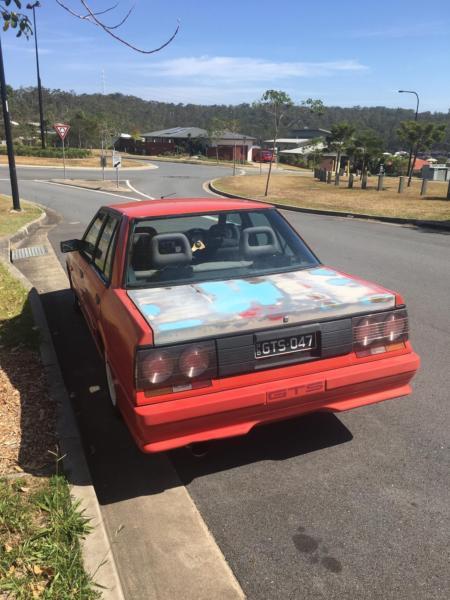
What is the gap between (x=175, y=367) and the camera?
9.23ft

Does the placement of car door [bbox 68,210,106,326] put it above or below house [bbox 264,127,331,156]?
below

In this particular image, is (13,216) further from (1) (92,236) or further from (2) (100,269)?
(2) (100,269)

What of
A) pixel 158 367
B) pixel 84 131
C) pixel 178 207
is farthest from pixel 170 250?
pixel 84 131

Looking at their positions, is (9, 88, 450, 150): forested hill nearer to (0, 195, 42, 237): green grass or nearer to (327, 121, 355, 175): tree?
(327, 121, 355, 175): tree

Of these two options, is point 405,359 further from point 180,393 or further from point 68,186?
point 68,186

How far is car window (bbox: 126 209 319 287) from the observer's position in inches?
146

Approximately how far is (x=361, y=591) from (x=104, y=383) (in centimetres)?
287

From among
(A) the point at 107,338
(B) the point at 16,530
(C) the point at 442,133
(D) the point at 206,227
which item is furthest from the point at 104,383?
(C) the point at 442,133

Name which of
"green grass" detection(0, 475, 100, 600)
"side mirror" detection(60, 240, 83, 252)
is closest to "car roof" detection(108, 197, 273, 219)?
"side mirror" detection(60, 240, 83, 252)

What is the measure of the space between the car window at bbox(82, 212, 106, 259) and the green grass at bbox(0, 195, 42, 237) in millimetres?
7908

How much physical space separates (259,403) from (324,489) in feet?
2.24

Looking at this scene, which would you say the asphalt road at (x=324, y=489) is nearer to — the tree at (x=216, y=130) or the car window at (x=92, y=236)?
the car window at (x=92, y=236)

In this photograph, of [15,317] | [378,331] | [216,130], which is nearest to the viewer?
[378,331]

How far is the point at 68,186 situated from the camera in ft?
93.0
